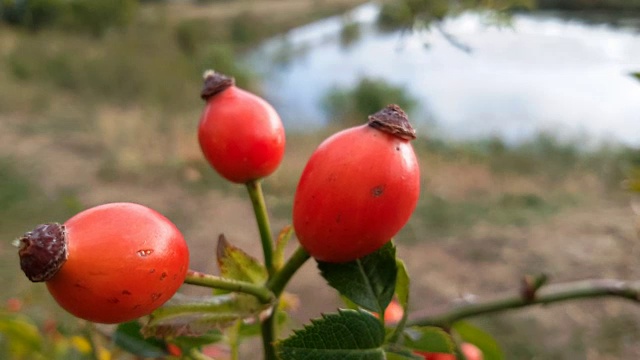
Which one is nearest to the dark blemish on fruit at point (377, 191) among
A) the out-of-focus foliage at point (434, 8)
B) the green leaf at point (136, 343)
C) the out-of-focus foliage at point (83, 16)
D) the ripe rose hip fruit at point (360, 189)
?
the ripe rose hip fruit at point (360, 189)

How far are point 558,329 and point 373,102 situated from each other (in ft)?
25.0

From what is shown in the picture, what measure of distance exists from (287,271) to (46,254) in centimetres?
25

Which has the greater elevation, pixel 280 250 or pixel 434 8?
pixel 434 8

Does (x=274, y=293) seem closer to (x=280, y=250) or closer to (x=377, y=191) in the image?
(x=280, y=250)

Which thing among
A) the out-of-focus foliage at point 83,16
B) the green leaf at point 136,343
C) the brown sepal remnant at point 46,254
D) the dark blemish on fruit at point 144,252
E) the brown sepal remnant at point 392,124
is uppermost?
the brown sepal remnant at point 392,124

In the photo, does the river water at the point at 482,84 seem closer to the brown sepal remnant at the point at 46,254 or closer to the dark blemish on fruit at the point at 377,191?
the dark blemish on fruit at the point at 377,191

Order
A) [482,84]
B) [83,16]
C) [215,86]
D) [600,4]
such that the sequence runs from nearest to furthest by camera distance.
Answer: [215,86] → [600,4] → [482,84] → [83,16]

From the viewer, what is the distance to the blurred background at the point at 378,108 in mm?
3274

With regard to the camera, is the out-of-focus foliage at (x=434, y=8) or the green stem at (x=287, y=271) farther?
the out-of-focus foliage at (x=434, y=8)

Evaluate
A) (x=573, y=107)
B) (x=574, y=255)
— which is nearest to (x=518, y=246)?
(x=574, y=255)

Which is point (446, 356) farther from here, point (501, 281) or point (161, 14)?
point (161, 14)

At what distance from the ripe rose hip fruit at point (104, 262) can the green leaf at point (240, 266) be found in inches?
5.4

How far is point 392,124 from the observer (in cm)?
54

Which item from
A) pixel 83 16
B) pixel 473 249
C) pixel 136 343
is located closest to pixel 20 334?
pixel 136 343
